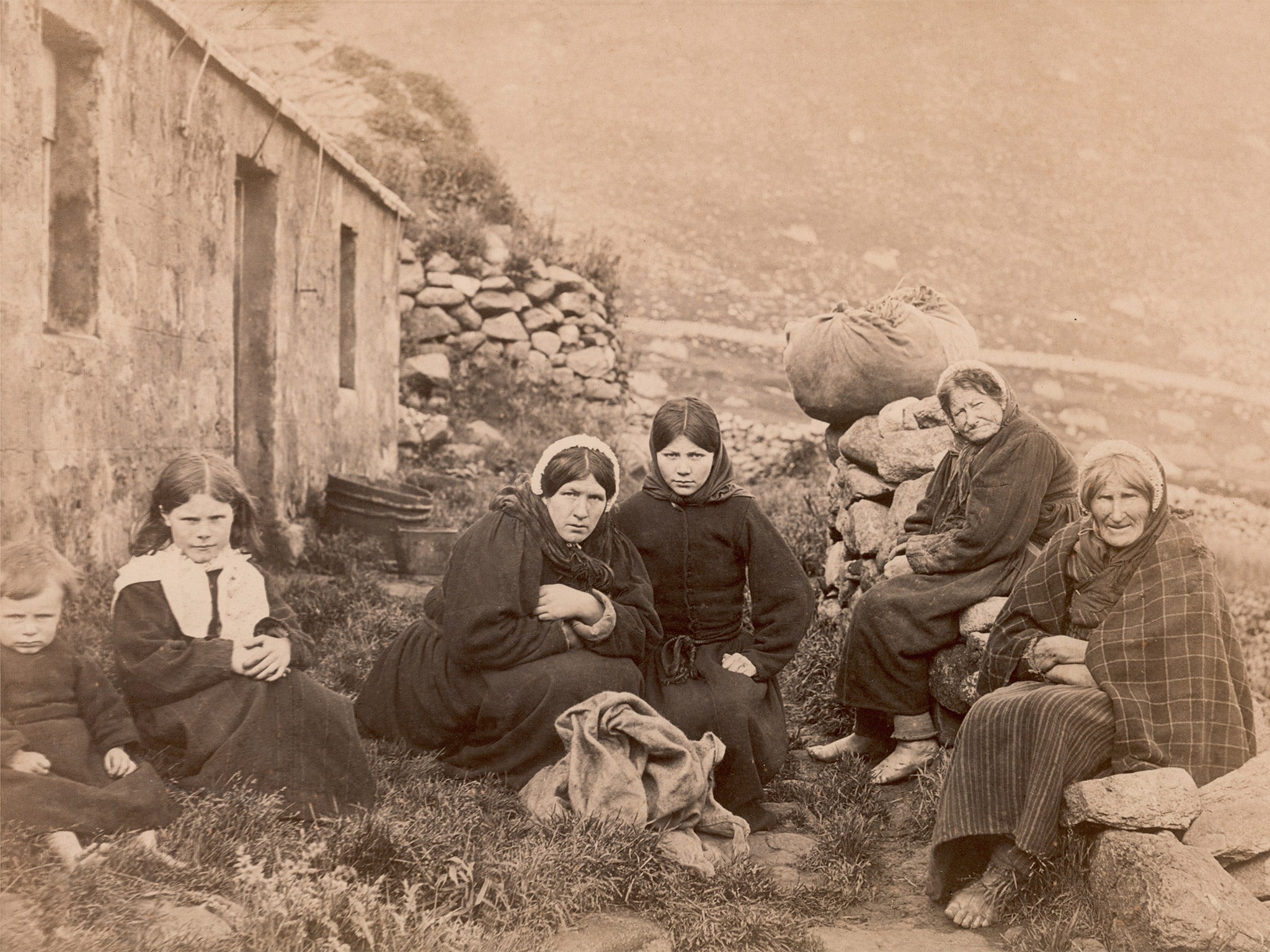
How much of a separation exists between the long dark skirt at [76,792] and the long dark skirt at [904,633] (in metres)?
2.71

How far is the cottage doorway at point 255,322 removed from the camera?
7074 millimetres

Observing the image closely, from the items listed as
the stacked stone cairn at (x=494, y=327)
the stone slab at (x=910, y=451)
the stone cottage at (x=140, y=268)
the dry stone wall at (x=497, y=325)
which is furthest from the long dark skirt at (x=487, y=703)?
the dry stone wall at (x=497, y=325)

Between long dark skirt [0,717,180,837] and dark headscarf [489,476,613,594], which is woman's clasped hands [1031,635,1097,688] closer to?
dark headscarf [489,476,613,594]

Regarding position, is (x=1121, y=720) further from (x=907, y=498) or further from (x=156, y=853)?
(x=156, y=853)

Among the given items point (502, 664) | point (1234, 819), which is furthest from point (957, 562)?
point (502, 664)

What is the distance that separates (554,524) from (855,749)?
1.79 meters

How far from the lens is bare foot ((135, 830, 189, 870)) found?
249 cm

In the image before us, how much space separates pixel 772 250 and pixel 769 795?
14.0 meters

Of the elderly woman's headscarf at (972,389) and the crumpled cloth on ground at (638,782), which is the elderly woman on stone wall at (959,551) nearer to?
the elderly woman's headscarf at (972,389)

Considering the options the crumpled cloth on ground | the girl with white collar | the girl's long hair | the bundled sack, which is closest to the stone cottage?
the girl's long hair

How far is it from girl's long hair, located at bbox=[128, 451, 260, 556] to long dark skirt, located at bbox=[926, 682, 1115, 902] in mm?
2266

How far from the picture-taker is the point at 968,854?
3.11m

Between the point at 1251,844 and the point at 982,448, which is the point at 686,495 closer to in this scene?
the point at 982,448

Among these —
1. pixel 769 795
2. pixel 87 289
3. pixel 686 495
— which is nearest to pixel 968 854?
pixel 769 795
